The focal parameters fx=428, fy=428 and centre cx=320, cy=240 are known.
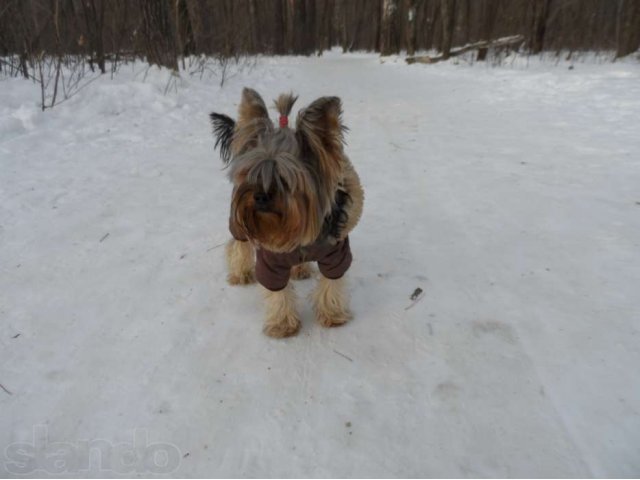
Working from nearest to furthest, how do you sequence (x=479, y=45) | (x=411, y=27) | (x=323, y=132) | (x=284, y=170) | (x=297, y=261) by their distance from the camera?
(x=284, y=170) < (x=323, y=132) < (x=297, y=261) < (x=479, y=45) < (x=411, y=27)

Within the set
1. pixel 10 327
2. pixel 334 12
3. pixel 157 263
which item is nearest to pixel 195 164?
pixel 157 263

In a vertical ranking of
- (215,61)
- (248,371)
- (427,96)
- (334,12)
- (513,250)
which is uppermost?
(334,12)

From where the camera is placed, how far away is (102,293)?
328cm

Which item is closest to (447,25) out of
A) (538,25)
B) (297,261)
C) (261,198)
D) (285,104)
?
(538,25)

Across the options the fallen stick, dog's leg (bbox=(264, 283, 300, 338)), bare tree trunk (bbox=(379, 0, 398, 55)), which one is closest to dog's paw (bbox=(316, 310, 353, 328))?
dog's leg (bbox=(264, 283, 300, 338))

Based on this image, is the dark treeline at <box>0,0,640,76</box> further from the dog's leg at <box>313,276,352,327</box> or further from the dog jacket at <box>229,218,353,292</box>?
the dog's leg at <box>313,276,352,327</box>

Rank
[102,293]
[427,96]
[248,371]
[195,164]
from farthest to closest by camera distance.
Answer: [427,96] → [195,164] → [102,293] → [248,371]

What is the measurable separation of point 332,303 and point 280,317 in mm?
381

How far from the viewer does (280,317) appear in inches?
116

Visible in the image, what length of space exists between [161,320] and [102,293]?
617 millimetres

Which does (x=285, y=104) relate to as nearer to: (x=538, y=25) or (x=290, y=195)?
(x=290, y=195)

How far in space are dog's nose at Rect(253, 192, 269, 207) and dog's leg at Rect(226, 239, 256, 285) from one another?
1.19m

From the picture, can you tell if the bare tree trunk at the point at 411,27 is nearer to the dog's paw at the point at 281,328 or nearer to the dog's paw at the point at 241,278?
the dog's paw at the point at 241,278

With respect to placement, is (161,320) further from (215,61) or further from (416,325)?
(215,61)
